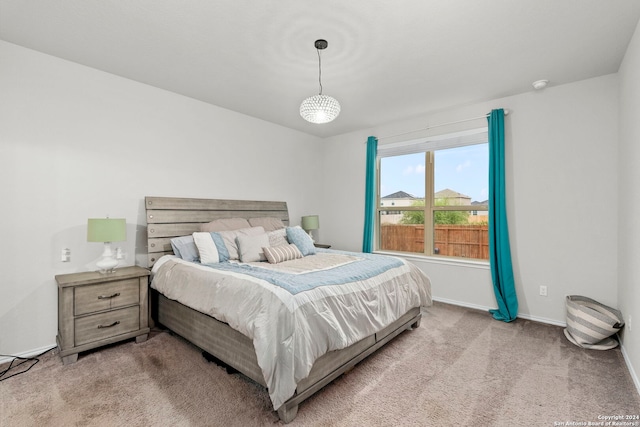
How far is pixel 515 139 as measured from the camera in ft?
11.4

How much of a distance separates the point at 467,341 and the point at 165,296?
2.90 metres

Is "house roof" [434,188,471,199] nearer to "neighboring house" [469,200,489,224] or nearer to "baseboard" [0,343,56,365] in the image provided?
"neighboring house" [469,200,489,224]

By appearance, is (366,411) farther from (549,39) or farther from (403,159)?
(403,159)

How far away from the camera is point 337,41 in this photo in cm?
238

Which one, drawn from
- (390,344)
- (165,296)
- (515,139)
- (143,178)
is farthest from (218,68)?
(515,139)

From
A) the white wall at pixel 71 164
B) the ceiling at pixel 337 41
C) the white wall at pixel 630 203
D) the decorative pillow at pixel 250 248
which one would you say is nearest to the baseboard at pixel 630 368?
the white wall at pixel 630 203

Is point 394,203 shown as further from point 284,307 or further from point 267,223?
point 284,307

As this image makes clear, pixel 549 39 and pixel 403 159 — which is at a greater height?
pixel 549 39

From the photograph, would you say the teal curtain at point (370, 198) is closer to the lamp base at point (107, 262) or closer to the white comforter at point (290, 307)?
the white comforter at point (290, 307)

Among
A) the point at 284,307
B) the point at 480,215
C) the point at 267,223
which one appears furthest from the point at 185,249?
the point at 480,215

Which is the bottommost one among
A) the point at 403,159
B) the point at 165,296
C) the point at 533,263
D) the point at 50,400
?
the point at 50,400

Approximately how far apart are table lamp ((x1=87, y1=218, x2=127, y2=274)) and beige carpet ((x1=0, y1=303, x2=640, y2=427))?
76 cm

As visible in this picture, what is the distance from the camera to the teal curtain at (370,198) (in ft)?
15.3

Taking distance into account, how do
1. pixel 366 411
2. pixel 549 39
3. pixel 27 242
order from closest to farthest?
1. pixel 366 411
2. pixel 549 39
3. pixel 27 242
